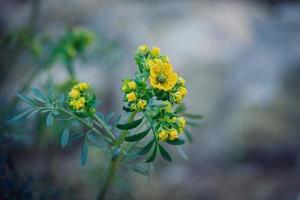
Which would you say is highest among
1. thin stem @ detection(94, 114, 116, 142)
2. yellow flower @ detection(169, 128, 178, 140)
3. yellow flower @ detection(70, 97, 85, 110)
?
yellow flower @ detection(169, 128, 178, 140)

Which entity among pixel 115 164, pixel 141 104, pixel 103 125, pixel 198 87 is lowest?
pixel 115 164

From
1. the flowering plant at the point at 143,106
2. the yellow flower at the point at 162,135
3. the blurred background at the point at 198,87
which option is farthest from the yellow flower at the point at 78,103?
the blurred background at the point at 198,87

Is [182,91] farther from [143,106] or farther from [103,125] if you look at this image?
[103,125]

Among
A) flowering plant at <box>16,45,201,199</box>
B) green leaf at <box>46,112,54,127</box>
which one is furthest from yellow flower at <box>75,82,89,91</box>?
green leaf at <box>46,112,54,127</box>

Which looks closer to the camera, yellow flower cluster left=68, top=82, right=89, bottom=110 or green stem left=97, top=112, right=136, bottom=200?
yellow flower cluster left=68, top=82, right=89, bottom=110

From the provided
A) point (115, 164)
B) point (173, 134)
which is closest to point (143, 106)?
point (173, 134)

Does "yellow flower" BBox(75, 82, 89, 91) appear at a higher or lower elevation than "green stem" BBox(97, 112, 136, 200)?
higher

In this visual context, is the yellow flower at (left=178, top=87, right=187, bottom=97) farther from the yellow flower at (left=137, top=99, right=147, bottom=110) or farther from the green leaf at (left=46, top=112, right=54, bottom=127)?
the green leaf at (left=46, top=112, right=54, bottom=127)
